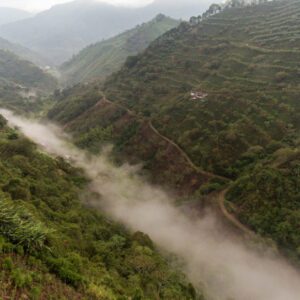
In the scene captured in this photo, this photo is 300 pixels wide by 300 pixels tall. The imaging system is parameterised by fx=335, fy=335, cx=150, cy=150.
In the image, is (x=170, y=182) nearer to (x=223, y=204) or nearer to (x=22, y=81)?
(x=223, y=204)

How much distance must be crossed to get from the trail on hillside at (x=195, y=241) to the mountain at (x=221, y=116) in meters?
3.18

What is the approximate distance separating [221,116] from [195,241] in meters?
26.9

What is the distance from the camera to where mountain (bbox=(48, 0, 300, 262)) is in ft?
153

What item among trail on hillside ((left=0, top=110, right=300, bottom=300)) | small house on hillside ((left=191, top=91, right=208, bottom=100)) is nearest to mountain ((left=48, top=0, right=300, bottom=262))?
small house on hillside ((left=191, top=91, right=208, bottom=100))

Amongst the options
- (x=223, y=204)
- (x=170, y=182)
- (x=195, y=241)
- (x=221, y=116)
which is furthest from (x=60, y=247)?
(x=221, y=116)

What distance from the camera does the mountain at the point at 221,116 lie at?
46.7 m

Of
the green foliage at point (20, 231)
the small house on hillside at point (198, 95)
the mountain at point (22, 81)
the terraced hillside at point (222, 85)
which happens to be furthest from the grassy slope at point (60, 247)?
the mountain at point (22, 81)

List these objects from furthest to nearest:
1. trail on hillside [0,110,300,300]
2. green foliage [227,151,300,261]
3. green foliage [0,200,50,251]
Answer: green foliage [227,151,300,261]
trail on hillside [0,110,300,300]
green foliage [0,200,50,251]

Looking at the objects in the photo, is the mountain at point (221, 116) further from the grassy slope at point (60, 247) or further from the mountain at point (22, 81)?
the mountain at point (22, 81)

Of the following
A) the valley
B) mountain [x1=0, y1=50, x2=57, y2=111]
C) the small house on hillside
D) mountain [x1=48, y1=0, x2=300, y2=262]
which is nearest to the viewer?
the valley

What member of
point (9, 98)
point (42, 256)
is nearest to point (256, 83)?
point (42, 256)

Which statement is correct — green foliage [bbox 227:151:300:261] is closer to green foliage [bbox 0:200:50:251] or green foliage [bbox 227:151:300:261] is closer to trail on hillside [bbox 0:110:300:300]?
trail on hillside [bbox 0:110:300:300]

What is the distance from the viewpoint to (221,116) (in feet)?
209

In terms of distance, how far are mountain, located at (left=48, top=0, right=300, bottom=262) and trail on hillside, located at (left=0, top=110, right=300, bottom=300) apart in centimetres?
318
